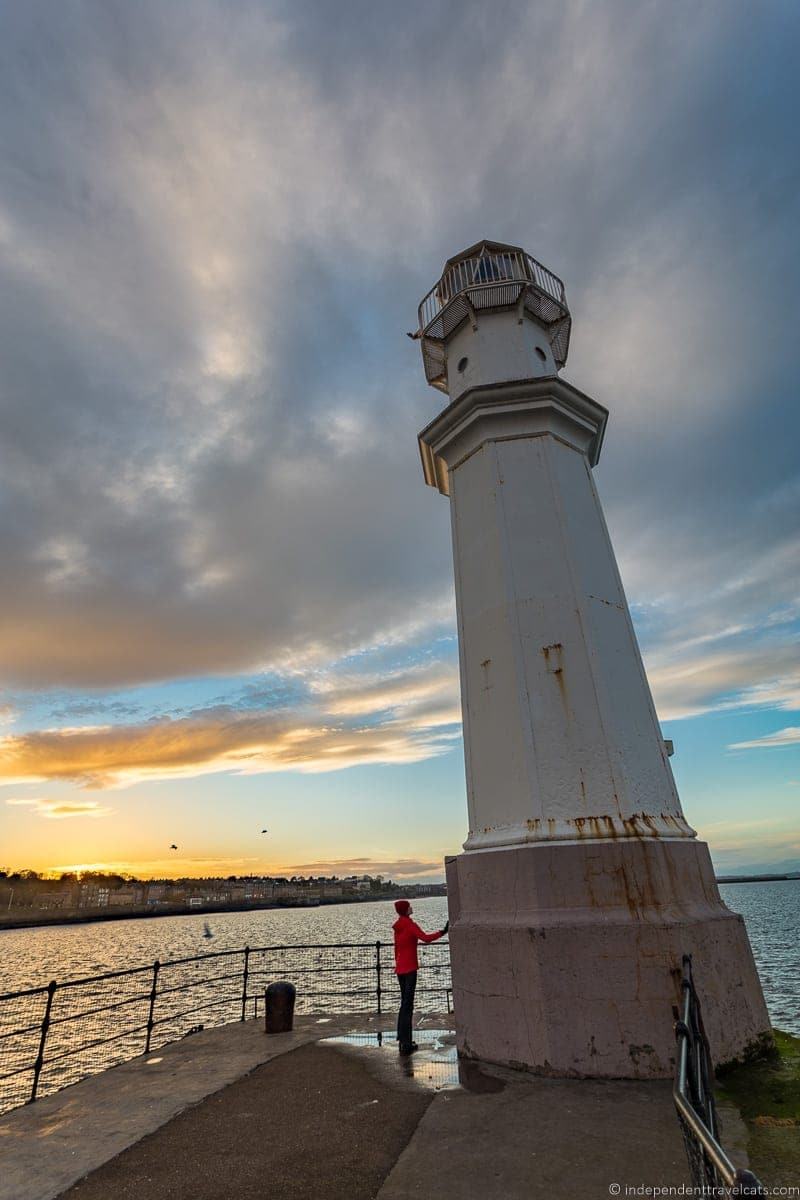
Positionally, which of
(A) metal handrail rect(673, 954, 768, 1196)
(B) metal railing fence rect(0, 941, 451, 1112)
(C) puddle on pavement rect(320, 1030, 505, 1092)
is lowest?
(B) metal railing fence rect(0, 941, 451, 1112)

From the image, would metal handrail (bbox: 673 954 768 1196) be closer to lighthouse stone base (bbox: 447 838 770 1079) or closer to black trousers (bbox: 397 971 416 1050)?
lighthouse stone base (bbox: 447 838 770 1079)

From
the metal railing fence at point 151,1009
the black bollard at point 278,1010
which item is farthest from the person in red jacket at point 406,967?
the black bollard at point 278,1010

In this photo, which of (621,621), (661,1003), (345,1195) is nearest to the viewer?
(345,1195)

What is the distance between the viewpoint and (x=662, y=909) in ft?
20.9

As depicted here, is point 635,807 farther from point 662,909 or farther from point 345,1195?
point 345,1195

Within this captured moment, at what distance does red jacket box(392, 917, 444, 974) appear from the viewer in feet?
25.3

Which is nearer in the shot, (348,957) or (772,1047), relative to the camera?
(772,1047)

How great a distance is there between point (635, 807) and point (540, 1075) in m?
2.75

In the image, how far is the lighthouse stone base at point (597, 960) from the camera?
5859mm

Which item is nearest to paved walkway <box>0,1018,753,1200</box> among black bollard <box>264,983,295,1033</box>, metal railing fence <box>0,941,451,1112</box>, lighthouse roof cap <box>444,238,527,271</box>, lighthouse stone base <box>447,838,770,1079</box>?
lighthouse stone base <box>447,838,770,1079</box>

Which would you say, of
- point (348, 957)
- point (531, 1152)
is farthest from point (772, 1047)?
point (348, 957)

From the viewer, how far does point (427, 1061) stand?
22.6 feet

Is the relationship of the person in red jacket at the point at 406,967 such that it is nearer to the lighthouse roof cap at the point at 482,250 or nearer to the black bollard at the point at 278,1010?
the black bollard at the point at 278,1010

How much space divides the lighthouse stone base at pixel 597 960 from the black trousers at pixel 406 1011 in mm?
854
